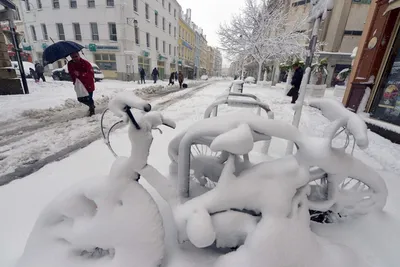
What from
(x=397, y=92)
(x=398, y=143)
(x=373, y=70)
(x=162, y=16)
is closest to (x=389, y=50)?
(x=373, y=70)

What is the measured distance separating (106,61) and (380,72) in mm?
22190

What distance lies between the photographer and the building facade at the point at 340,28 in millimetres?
18531

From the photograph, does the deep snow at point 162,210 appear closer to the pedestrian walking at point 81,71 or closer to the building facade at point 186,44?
the pedestrian walking at point 81,71

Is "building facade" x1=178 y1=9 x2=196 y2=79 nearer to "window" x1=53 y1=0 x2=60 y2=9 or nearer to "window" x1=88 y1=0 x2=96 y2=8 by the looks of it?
"window" x1=88 y1=0 x2=96 y2=8

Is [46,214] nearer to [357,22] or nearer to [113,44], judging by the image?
[113,44]

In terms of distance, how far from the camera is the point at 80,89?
5.32 metres

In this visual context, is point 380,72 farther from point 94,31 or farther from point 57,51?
point 94,31

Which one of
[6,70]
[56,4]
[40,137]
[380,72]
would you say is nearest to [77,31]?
[56,4]

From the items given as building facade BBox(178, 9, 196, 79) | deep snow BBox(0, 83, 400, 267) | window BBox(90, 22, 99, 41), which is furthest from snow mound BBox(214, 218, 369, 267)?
building facade BBox(178, 9, 196, 79)

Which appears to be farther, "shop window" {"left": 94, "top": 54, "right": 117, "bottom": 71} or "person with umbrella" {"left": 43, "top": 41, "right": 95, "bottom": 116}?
"shop window" {"left": 94, "top": 54, "right": 117, "bottom": 71}

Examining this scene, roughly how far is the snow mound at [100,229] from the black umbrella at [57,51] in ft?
14.4

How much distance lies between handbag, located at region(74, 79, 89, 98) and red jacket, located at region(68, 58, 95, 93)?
0.24 feet

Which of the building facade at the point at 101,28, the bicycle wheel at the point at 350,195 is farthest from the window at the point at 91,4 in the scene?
the bicycle wheel at the point at 350,195

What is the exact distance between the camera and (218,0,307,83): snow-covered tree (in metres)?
15.8
